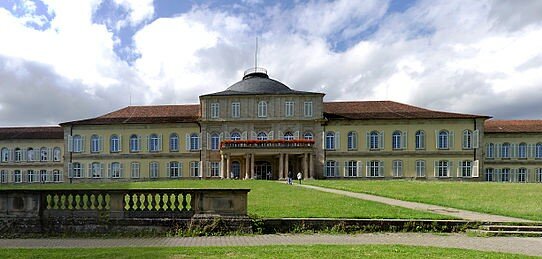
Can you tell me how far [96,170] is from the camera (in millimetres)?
54594

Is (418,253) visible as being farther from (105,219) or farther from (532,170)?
(532,170)

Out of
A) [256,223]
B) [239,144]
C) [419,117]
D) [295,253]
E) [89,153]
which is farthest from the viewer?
[89,153]

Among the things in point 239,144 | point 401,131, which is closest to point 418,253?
point 239,144

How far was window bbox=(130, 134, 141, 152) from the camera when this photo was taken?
54.2 m

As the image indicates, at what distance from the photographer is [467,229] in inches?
483

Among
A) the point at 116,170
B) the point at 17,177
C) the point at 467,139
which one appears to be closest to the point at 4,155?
the point at 17,177

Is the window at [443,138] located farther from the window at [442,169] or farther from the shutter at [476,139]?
the shutter at [476,139]

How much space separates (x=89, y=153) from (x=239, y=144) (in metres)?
19.8

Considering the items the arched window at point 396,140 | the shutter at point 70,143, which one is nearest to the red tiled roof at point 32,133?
the shutter at point 70,143

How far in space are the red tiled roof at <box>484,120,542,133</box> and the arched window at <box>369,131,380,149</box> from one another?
55.3ft

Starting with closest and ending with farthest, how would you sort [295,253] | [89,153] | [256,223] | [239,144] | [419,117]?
1. [295,253]
2. [256,223]
3. [239,144]
4. [419,117]
5. [89,153]

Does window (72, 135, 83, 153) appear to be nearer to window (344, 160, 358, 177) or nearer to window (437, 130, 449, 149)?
window (344, 160, 358, 177)

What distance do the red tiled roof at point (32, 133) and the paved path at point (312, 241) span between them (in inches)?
2261

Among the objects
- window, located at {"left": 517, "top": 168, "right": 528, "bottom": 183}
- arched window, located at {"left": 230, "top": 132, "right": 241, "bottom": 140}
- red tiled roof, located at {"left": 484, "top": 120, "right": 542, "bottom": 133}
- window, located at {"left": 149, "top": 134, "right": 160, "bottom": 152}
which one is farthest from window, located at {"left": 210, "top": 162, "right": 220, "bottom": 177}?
window, located at {"left": 517, "top": 168, "right": 528, "bottom": 183}
